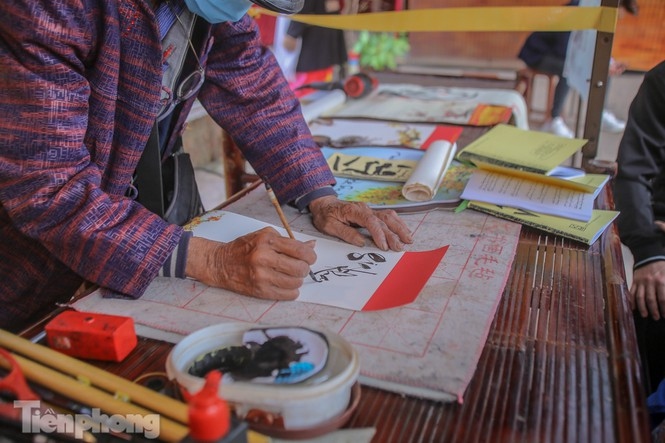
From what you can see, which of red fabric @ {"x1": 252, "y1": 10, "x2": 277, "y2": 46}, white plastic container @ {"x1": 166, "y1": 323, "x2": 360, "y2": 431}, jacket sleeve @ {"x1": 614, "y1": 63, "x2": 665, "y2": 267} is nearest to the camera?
white plastic container @ {"x1": 166, "y1": 323, "x2": 360, "y2": 431}

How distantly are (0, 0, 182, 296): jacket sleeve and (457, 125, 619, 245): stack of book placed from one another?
743 mm

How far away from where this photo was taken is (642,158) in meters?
1.56

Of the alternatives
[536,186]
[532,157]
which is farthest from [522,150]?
[536,186]

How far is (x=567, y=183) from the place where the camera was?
133 centimetres

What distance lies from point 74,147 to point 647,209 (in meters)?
1.39

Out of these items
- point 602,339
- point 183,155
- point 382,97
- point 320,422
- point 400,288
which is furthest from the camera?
point 382,97

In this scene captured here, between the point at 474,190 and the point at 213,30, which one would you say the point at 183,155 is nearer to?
the point at 213,30

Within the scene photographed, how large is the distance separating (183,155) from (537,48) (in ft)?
10.9

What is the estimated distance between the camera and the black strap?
47.6 inches

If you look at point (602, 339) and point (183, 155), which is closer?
point (602, 339)

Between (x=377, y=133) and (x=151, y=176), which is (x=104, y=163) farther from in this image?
(x=377, y=133)

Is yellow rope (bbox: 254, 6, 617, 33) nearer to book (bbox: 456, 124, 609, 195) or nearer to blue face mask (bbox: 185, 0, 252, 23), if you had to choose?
book (bbox: 456, 124, 609, 195)

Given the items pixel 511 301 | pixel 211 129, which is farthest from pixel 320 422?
pixel 211 129

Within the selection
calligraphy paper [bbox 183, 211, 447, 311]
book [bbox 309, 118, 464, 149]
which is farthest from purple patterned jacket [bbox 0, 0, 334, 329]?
book [bbox 309, 118, 464, 149]
